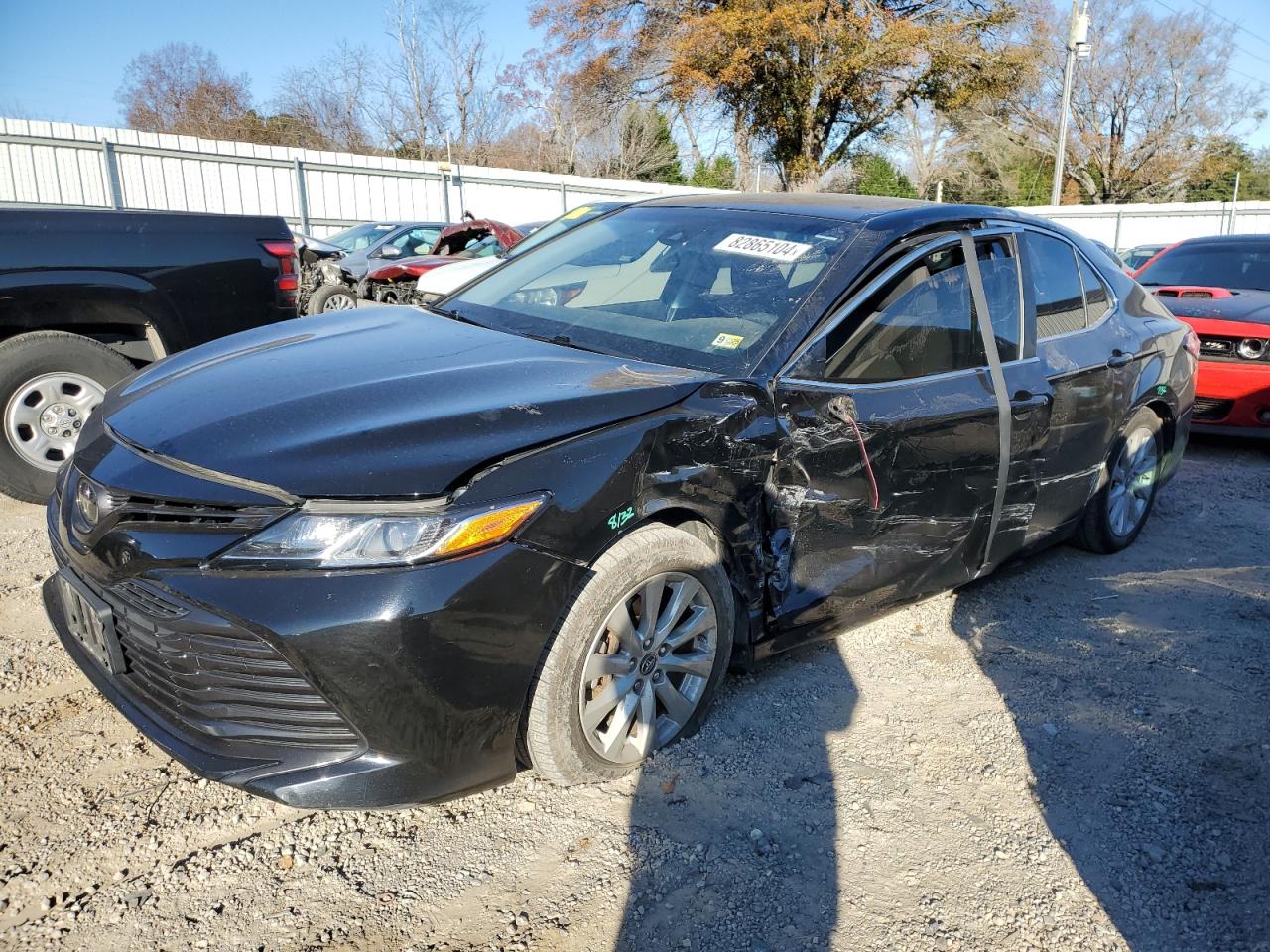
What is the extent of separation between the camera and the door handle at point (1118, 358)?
13.3 ft

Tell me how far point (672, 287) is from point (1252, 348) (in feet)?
17.3

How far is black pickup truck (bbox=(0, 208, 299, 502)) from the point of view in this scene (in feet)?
14.5

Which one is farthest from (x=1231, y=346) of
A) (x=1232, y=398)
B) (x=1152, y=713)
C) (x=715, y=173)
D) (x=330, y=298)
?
(x=715, y=173)

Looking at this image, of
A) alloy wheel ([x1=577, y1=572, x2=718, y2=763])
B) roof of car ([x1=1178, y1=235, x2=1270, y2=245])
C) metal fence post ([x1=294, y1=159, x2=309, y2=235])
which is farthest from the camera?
metal fence post ([x1=294, y1=159, x2=309, y2=235])

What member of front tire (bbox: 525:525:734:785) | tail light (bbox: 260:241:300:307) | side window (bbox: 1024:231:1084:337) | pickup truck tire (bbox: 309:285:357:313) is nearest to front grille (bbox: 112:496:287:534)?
front tire (bbox: 525:525:734:785)

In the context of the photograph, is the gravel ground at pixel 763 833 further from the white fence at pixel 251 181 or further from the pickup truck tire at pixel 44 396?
the white fence at pixel 251 181

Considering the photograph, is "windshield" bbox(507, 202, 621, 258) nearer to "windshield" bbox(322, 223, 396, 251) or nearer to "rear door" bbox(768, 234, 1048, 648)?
"rear door" bbox(768, 234, 1048, 648)

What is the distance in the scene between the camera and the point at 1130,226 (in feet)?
91.8

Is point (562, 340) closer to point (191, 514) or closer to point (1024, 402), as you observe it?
point (191, 514)

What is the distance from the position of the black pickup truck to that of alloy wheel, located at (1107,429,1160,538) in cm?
460

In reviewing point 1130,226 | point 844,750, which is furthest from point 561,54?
point 844,750

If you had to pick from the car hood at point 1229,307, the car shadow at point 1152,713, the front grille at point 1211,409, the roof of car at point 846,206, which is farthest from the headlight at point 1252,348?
the roof of car at point 846,206

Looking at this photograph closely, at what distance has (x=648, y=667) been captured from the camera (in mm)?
2598

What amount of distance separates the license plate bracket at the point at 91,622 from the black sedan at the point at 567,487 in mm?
11
